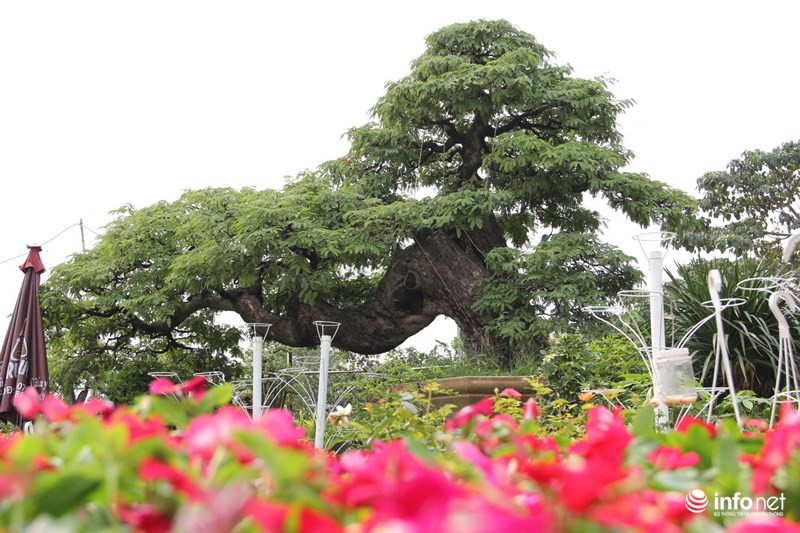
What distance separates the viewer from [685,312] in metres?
6.24

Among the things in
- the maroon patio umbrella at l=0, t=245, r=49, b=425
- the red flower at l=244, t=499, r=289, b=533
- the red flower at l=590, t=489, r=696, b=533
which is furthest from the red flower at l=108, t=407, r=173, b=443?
the maroon patio umbrella at l=0, t=245, r=49, b=425

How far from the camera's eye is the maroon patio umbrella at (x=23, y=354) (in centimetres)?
710

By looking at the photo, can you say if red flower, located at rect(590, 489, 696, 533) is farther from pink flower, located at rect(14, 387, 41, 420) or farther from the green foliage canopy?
the green foliage canopy

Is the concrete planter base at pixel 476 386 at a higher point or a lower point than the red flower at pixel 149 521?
lower

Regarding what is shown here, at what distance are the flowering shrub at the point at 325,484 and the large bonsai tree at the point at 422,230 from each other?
6.91m

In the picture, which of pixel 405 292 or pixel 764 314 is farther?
pixel 405 292

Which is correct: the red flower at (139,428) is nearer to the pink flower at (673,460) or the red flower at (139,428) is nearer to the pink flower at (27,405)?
the pink flower at (27,405)

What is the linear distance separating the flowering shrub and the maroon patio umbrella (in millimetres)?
7046

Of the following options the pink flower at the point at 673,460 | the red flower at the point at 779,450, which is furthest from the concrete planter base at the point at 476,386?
the red flower at the point at 779,450

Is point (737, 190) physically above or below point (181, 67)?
below

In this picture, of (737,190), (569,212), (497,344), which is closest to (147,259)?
(497,344)

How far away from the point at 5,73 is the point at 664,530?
11139 millimetres

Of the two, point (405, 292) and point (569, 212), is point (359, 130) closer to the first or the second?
point (405, 292)

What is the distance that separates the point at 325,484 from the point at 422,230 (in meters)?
8.11
